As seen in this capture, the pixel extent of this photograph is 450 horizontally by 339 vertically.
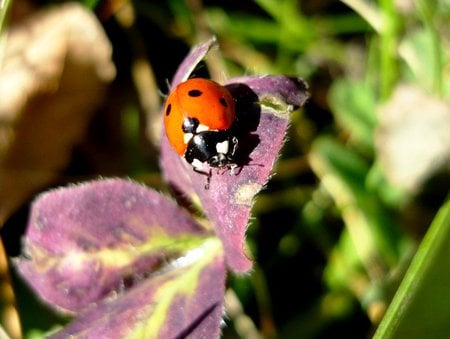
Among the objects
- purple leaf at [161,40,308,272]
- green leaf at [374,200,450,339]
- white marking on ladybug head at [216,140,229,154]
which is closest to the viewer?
green leaf at [374,200,450,339]

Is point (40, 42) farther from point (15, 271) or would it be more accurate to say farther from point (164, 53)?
point (15, 271)

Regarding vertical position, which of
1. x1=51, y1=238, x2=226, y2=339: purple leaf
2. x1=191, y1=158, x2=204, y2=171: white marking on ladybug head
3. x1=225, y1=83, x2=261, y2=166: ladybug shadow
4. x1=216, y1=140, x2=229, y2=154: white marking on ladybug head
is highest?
x1=225, y1=83, x2=261, y2=166: ladybug shadow

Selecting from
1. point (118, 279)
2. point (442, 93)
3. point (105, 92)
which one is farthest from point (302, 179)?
point (118, 279)

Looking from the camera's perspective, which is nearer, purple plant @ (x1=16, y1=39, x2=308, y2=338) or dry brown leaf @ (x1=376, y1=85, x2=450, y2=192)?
purple plant @ (x1=16, y1=39, x2=308, y2=338)

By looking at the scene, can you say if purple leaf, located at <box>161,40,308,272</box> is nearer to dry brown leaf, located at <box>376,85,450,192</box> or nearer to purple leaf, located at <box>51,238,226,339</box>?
purple leaf, located at <box>51,238,226,339</box>

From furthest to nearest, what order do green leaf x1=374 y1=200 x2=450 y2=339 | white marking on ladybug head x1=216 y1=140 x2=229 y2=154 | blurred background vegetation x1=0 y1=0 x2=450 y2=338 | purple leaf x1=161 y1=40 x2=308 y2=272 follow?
blurred background vegetation x1=0 y1=0 x2=450 y2=338 → white marking on ladybug head x1=216 y1=140 x2=229 y2=154 → purple leaf x1=161 y1=40 x2=308 y2=272 → green leaf x1=374 y1=200 x2=450 y2=339

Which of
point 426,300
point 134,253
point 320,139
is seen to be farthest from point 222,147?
point 320,139

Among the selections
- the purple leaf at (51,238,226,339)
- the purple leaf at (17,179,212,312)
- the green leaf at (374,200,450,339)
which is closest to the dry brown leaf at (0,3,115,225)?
the purple leaf at (17,179,212,312)
